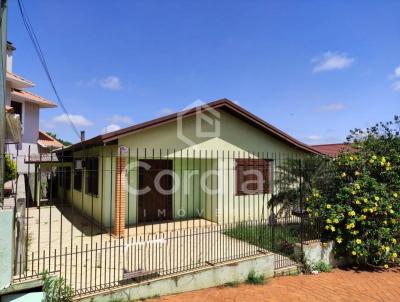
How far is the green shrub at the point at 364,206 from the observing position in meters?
7.55

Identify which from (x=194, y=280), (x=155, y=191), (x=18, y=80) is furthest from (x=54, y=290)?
(x=18, y=80)

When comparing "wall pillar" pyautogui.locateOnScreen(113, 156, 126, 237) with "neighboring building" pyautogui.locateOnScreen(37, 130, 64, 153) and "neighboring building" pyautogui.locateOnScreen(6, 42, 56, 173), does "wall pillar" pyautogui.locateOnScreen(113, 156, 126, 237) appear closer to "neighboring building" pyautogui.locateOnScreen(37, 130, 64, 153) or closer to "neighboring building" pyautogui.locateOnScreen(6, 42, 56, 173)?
"neighboring building" pyautogui.locateOnScreen(6, 42, 56, 173)

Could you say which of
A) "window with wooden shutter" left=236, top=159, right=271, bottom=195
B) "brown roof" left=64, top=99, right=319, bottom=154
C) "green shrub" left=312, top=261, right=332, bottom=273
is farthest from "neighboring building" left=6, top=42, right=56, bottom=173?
"green shrub" left=312, top=261, right=332, bottom=273

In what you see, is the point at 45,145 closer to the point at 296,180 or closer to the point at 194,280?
the point at 296,180

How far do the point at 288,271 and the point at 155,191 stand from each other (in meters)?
6.01

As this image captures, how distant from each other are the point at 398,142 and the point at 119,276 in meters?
8.16

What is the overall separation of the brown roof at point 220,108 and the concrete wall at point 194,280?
4705 millimetres

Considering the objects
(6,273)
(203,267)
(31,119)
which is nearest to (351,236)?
(203,267)

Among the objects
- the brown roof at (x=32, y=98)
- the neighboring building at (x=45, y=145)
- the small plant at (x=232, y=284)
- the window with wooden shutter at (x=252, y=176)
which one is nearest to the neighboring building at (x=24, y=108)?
the brown roof at (x=32, y=98)

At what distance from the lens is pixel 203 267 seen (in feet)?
19.7

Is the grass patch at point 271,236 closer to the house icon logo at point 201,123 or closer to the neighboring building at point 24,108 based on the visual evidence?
the house icon logo at point 201,123

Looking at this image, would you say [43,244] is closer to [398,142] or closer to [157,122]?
[157,122]

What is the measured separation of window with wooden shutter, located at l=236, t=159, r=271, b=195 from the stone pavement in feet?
16.7

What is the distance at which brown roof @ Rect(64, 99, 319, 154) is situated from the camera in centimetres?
887
